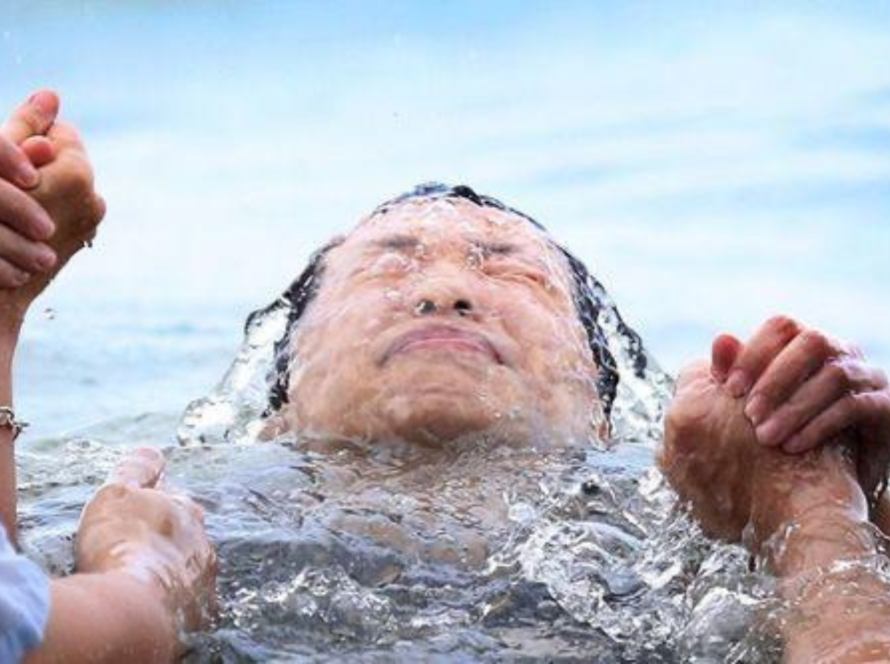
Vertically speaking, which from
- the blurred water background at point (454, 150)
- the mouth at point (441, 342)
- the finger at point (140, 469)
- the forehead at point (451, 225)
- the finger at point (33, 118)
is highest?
the blurred water background at point (454, 150)

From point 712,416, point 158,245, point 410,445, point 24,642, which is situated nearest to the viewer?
point 24,642

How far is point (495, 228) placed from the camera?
2.73 meters

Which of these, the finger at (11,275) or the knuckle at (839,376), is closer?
the finger at (11,275)

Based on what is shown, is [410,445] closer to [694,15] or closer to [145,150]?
[145,150]

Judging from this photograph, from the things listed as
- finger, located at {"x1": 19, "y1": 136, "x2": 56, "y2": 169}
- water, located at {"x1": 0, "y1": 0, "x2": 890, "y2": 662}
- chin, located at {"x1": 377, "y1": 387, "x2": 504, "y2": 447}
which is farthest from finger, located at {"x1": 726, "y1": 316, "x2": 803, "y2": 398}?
water, located at {"x1": 0, "y1": 0, "x2": 890, "y2": 662}

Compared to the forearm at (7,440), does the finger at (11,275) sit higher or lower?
higher

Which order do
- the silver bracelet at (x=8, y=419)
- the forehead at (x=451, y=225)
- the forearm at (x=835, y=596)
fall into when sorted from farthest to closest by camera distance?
the forehead at (x=451, y=225)
the silver bracelet at (x=8, y=419)
the forearm at (x=835, y=596)

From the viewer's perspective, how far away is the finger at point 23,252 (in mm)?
1808

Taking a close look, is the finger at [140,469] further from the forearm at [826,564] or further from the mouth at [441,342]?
the forearm at [826,564]

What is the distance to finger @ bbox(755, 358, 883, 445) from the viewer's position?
1943 mm

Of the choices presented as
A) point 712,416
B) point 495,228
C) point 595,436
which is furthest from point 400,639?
point 495,228

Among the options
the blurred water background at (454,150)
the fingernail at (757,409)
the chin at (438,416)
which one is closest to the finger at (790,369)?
the fingernail at (757,409)

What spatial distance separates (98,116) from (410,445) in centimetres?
366

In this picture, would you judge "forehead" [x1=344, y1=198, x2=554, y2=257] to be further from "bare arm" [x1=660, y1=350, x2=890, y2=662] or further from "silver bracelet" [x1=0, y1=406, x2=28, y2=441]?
"silver bracelet" [x1=0, y1=406, x2=28, y2=441]
